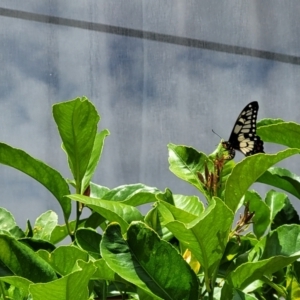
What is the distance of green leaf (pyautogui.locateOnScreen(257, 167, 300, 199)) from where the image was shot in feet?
1.93

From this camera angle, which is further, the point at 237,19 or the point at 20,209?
the point at 237,19

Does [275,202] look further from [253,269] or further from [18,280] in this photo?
[18,280]

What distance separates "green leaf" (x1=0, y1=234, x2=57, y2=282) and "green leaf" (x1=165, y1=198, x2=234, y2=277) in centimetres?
Answer: 11

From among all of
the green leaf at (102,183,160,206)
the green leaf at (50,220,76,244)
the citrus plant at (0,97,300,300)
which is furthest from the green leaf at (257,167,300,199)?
the green leaf at (50,220,76,244)

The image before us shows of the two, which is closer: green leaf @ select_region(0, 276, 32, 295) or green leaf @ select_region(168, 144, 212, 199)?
green leaf @ select_region(0, 276, 32, 295)

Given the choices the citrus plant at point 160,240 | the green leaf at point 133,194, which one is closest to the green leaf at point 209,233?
the citrus plant at point 160,240

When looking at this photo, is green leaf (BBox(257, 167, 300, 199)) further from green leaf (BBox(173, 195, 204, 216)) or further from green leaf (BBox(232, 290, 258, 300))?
green leaf (BBox(232, 290, 258, 300))

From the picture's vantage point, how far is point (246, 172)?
433 mm

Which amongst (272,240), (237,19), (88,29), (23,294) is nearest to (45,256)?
(23,294)

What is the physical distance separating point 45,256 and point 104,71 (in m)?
3.21

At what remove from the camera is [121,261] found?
401 mm

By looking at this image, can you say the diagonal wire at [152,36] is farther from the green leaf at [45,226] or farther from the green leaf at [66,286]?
the green leaf at [66,286]

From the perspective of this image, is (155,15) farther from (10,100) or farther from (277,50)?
(10,100)

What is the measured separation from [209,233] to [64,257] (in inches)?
4.6
